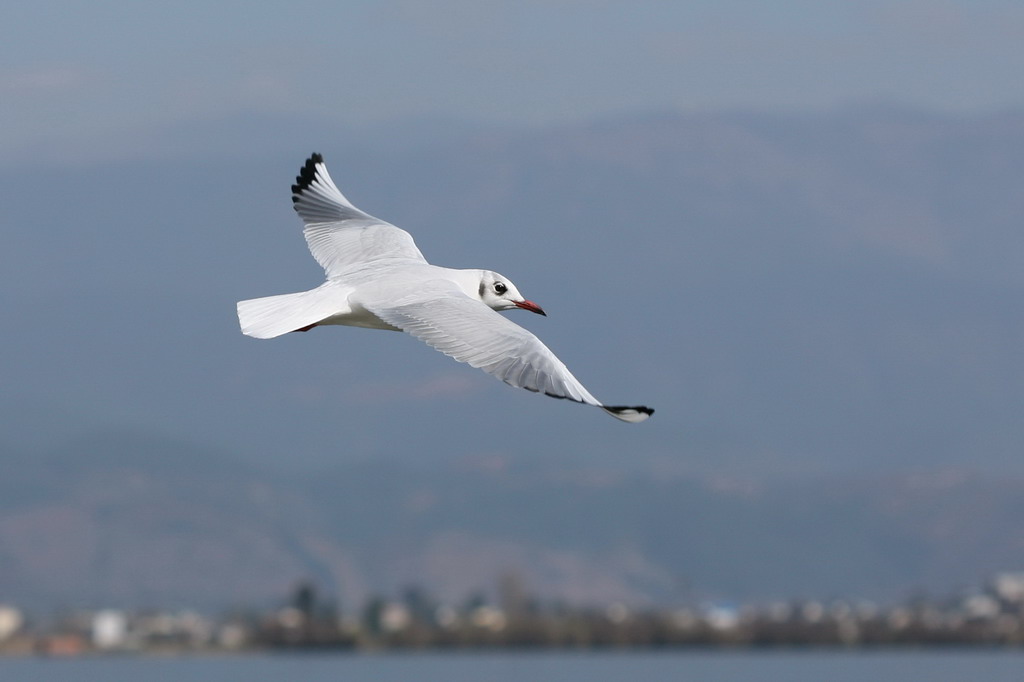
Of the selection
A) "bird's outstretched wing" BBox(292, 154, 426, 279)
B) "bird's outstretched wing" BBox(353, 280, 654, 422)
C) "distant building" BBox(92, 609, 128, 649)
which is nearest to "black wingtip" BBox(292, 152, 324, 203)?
"bird's outstretched wing" BBox(292, 154, 426, 279)

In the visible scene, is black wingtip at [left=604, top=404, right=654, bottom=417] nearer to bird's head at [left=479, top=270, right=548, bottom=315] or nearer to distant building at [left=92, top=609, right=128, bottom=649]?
bird's head at [left=479, top=270, right=548, bottom=315]

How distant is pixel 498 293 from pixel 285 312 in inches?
74.5

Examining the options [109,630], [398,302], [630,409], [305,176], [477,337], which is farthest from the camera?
[109,630]

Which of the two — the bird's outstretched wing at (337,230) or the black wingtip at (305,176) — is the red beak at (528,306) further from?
the black wingtip at (305,176)

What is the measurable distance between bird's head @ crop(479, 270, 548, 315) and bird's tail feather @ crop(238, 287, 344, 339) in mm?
1290

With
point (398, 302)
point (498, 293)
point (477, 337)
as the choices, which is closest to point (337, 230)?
point (498, 293)

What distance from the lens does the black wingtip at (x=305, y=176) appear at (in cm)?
1825

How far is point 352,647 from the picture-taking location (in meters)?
134

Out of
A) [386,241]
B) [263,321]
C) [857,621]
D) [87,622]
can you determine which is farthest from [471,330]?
[87,622]

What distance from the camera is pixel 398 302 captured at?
15.0m

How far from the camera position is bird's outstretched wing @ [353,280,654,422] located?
13.4 metres

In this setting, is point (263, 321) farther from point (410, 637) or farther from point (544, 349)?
point (410, 637)

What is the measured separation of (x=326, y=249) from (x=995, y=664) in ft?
392

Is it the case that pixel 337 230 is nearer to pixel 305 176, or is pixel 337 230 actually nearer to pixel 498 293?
pixel 305 176
